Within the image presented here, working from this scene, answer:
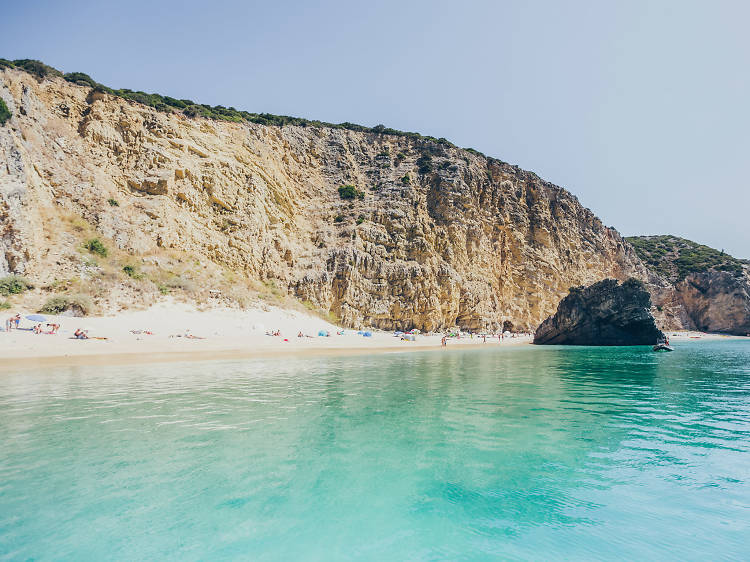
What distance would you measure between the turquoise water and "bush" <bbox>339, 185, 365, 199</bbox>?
42086 mm

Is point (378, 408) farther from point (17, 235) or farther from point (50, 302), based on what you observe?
point (17, 235)

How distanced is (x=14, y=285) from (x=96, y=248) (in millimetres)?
6150

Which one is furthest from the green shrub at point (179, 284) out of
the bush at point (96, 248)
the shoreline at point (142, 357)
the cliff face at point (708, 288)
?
the cliff face at point (708, 288)

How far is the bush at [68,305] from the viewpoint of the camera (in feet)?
73.0

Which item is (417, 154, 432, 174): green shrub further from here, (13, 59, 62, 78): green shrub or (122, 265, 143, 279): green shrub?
(13, 59, 62, 78): green shrub

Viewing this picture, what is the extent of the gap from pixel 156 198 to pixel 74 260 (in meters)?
9.56

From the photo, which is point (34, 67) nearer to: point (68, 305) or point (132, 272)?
point (132, 272)

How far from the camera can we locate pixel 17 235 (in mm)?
24125

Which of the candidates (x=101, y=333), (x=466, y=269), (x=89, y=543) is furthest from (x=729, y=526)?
(x=466, y=269)

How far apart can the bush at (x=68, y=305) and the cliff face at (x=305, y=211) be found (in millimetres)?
1609

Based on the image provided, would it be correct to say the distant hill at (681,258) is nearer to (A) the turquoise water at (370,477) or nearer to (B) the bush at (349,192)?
(B) the bush at (349,192)

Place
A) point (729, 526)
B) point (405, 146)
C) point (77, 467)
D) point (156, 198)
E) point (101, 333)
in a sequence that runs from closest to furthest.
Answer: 1. point (729, 526)
2. point (77, 467)
3. point (101, 333)
4. point (156, 198)
5. point (405, 146)

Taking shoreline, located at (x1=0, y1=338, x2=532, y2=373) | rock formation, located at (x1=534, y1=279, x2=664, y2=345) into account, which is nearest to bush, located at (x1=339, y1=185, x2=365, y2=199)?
rock formation, located at (x1=534, y1=279, x2=664, y2=345)

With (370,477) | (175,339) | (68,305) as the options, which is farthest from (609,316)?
(68,305)
